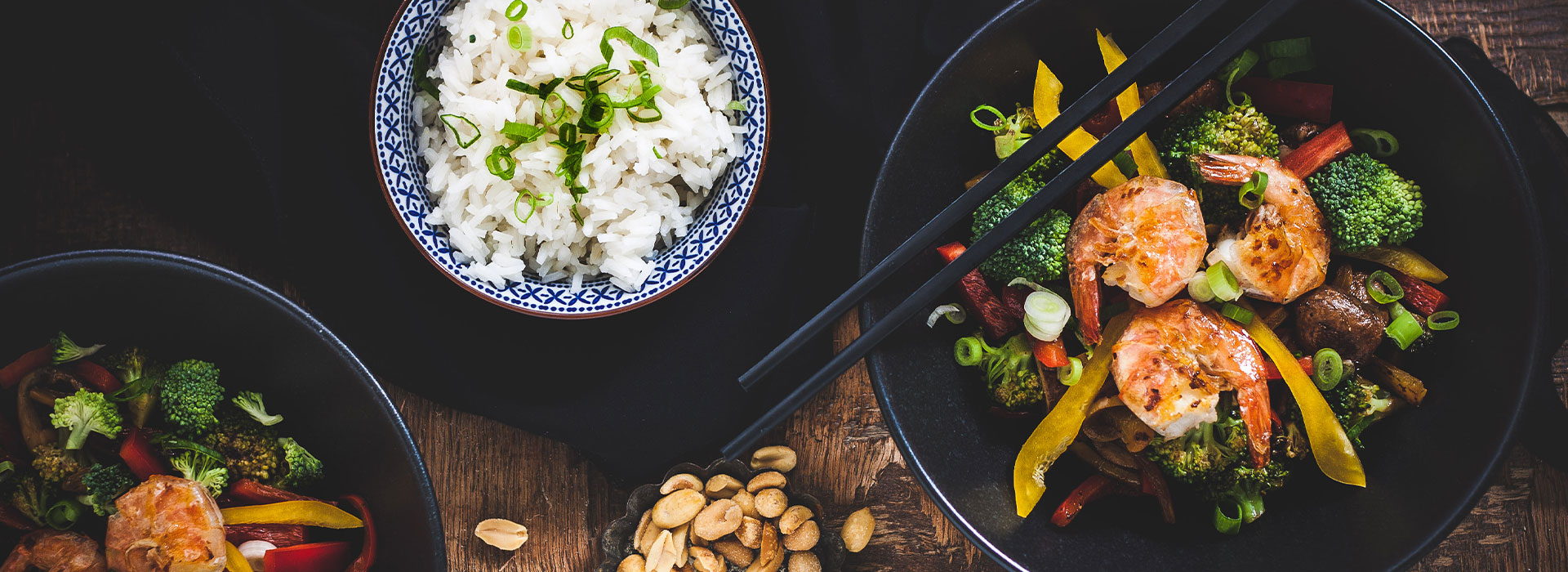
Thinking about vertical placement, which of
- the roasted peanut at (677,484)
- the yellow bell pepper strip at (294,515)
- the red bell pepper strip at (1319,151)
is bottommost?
the roasted peanut at (677,484)

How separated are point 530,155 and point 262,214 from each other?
815 millimetres

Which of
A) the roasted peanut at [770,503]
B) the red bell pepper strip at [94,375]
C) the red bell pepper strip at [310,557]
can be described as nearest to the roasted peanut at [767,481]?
the roasted peanut at [770,503]

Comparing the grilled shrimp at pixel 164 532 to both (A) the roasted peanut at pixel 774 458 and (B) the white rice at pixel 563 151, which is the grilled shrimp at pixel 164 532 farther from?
(A) the roasted peanut at pixel 774 458

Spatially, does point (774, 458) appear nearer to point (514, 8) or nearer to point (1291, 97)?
point (514, 8)

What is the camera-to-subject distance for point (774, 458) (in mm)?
2412

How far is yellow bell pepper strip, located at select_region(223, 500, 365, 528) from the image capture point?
2047 mm

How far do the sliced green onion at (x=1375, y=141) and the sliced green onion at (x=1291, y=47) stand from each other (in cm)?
23

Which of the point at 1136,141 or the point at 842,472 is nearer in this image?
the point at 1136,141

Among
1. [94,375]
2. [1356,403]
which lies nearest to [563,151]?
[94,375]

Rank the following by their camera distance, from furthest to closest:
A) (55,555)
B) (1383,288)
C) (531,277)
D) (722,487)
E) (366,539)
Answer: (722,487) → (531,277) → (366,539) → (1383,288) → (55,555)

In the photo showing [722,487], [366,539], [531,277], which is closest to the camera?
[366,539]

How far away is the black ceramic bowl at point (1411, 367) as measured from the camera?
1931mm

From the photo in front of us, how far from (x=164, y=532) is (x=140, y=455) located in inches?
8.8

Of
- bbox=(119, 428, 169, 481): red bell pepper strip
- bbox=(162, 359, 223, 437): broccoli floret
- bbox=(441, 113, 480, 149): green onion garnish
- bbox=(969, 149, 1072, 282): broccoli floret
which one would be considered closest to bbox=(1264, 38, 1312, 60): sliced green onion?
bbox=(969, 149, 1072, 282): broccoli floret
